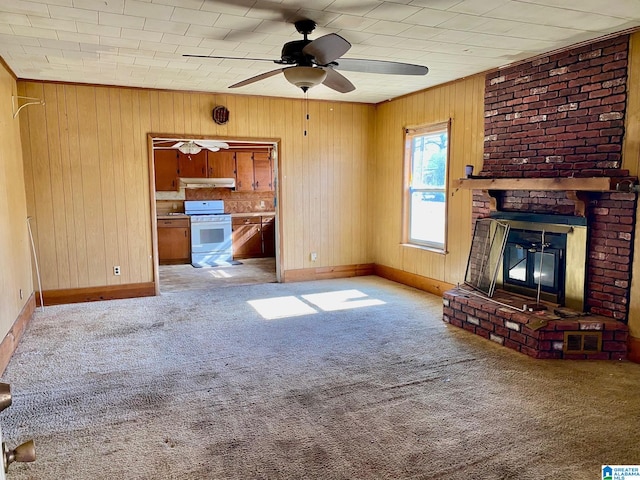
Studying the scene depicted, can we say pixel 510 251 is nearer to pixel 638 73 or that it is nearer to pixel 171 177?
pixel 638 73

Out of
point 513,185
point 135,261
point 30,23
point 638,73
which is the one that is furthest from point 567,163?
point 135,261

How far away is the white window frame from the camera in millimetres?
5488

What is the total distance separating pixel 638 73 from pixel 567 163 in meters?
0.84

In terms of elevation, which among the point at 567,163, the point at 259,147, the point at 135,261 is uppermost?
the point at 259,147

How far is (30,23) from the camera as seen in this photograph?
128 inches

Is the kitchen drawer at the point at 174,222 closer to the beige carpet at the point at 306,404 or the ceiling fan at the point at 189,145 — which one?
the ceiling fan at the point at 189,145

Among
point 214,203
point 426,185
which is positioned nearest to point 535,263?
point 426,185

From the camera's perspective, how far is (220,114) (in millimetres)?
5949

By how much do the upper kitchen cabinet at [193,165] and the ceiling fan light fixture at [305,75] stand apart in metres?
5.79

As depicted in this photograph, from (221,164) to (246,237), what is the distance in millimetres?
1483

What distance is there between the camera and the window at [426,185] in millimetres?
5688

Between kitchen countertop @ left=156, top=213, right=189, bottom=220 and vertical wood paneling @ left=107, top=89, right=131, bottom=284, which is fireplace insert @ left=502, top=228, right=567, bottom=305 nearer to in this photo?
vertical wood paneling @ left=107, top=89, right=131, bottom=284

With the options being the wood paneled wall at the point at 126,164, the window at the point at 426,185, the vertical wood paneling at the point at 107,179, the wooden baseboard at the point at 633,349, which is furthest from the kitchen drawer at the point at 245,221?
the wooden baseboard at the point at 633,349

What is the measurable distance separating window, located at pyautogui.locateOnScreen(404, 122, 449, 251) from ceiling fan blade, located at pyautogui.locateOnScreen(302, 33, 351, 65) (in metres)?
2.82
